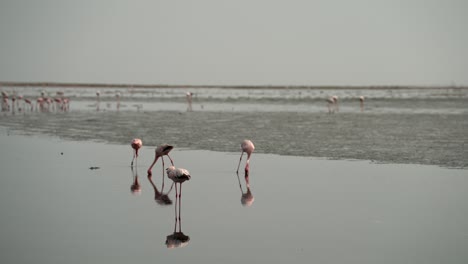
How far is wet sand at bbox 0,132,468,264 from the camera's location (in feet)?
28.9

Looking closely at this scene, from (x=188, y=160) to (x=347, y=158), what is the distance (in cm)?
450

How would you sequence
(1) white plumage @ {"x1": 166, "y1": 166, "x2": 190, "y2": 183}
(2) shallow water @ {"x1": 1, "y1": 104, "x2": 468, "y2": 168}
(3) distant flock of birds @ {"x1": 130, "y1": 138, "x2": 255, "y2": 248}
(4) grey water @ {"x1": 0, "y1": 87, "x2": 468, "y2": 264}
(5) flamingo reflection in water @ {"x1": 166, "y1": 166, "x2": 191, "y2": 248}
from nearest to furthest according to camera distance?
(4) grey water @ {"x1": 0, "y1": 87, "x2": 468, "y2": 264} < (5) flamingo reflection in water @ {"x1": 166, "y1": 166, "x2": 191, "y2": 248} < (3) distant flock of birds @ {"x1": 130, "y1": 138, "x2": 255, "y2": 248} < (1) white plumage @ {"x1": 166, "y1": 166, "x2": 190, "y2": 183} < (2) shallow water @ {"x1": 1, "y1": 104, "x2": 468, "y2": 168}

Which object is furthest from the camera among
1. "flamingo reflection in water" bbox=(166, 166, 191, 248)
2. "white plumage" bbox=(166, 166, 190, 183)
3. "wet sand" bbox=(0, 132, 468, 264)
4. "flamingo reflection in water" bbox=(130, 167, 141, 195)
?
"flamingo reflection in water" bbox=(130, 167, 141, 195)

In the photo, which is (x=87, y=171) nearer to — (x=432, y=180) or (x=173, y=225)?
(x=173, y=225)

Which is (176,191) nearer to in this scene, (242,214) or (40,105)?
(242,214)

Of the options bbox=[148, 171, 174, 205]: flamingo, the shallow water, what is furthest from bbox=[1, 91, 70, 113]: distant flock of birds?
bbox=[148, 171, 174, 205]: flamingo

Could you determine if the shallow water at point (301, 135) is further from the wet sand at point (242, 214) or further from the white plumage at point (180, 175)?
the white plumage at point (180, 175)

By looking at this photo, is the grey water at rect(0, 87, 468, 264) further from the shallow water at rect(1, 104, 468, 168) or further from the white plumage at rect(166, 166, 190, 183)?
the white plumage at rect(166, 166, 190, 183)

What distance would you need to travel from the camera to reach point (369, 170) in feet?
53.5

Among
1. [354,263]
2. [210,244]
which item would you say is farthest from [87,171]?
[354,263]

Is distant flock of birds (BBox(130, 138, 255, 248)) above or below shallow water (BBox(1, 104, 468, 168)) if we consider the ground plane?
below

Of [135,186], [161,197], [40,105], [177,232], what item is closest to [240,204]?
[161,197]

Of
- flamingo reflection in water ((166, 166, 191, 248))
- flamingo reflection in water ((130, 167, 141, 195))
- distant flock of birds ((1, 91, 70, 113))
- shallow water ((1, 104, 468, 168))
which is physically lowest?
flamingo reflection in water ((166, 166, 191, 248))

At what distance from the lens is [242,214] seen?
36.5 feet
